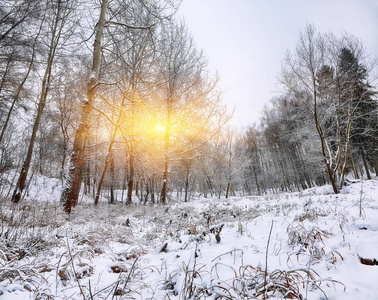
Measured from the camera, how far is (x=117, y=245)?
10.1ft

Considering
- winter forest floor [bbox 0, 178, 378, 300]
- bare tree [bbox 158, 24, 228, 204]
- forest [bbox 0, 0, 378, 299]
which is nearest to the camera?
winter forest floor [bbox 0, 178, 378, 300]

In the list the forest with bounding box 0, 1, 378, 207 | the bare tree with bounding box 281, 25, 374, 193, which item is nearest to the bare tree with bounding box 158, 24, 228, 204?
the forest with bounding box 0, 1, 378, 207

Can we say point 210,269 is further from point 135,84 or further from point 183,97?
point 183,97

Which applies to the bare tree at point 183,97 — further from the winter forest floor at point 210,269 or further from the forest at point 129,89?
the winter forest floor at point 210,269

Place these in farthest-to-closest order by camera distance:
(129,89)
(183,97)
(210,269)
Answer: (183,97) → (129,89) → (210,269)

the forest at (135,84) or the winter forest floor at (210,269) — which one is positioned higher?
the forest at (135,84)

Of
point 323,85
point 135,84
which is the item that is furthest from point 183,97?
point 323,85

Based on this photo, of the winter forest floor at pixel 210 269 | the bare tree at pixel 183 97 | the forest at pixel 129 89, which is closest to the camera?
the winter forest floor at pixel 210 269

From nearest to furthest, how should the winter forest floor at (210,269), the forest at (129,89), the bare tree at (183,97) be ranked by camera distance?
the winter forest floor at (210,269)
the forest at (129,89)
the bare tree at (183,97)

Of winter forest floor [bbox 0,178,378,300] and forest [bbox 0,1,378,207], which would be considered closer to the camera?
winter forest floor [bbox 0,178,378,300]

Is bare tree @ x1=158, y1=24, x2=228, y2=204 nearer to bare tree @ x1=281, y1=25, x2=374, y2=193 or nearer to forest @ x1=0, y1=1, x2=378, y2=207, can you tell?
forest @ x1=0, y1=1, x2=378, y2=207

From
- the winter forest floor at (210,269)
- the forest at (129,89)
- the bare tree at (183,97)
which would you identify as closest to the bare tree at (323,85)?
the forest at (129,89)

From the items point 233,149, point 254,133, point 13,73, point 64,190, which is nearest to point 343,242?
point 64,190

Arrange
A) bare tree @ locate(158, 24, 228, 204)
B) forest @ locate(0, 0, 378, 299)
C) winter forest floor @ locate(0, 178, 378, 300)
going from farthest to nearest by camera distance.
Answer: bare tree @ locate(158, 24, 228, 204), forest @ locate(0, 0, 378, 299), winter forest floor @ locate(0, 178, 378, 300)
